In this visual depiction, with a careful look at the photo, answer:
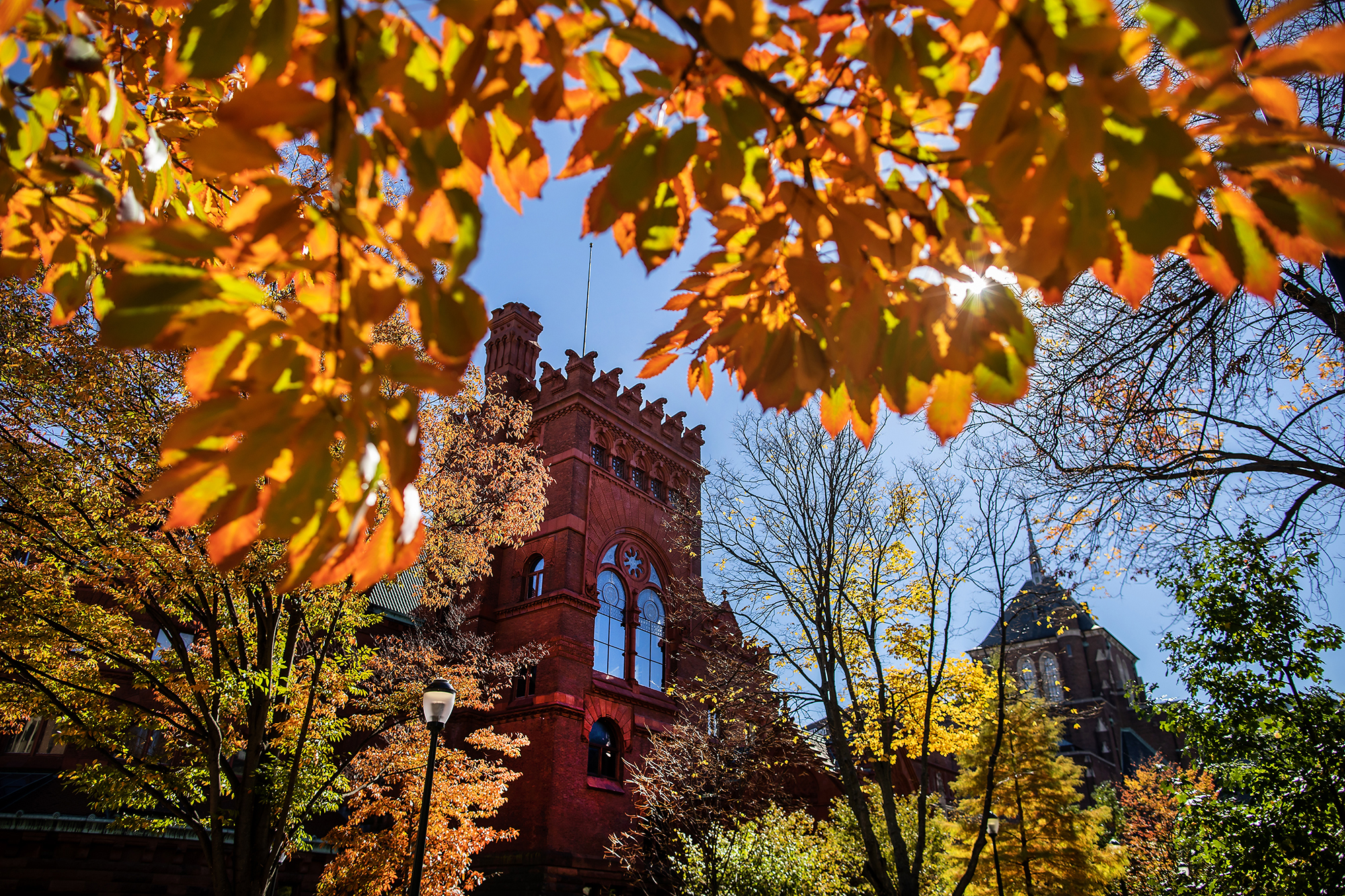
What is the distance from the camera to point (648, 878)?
17828mm

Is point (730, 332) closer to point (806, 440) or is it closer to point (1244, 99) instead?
point (1244, 99)

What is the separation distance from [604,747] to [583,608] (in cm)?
408

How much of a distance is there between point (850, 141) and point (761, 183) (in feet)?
0.64

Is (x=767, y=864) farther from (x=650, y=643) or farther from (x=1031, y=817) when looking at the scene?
(x=1031, y=817)

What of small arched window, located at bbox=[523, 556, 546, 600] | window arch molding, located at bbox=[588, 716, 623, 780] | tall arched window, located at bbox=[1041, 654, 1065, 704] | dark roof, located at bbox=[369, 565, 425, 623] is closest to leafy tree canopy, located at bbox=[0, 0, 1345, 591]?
window arch molding, located at bbox=[588, 716, 623, 780]

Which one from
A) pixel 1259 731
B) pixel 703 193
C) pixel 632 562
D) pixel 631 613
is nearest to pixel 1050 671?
pixel 632 562

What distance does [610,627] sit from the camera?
2275 cm

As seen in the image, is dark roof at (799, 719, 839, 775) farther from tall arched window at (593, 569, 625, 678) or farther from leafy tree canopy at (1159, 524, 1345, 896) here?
leafy tree canopy at (1159, 524, 1345, 896)

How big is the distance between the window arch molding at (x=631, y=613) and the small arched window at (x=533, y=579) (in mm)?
1888

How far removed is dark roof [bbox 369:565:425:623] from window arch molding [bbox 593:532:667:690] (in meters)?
6.02

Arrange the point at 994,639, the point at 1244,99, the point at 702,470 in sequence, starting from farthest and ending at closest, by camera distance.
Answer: the point at 994,639
the point at 702,470
the point at 1244,99

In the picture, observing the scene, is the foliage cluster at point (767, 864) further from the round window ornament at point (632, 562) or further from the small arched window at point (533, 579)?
the small arched window at point (533, 579)

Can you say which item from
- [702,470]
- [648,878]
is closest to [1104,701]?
[702,470]

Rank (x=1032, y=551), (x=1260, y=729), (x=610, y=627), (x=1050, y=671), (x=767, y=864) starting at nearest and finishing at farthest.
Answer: (x=1260, y=729)
(x=1032, y=551)
(x=767, y=864)
(x=610, y=627)
(x=1050, y=671)
